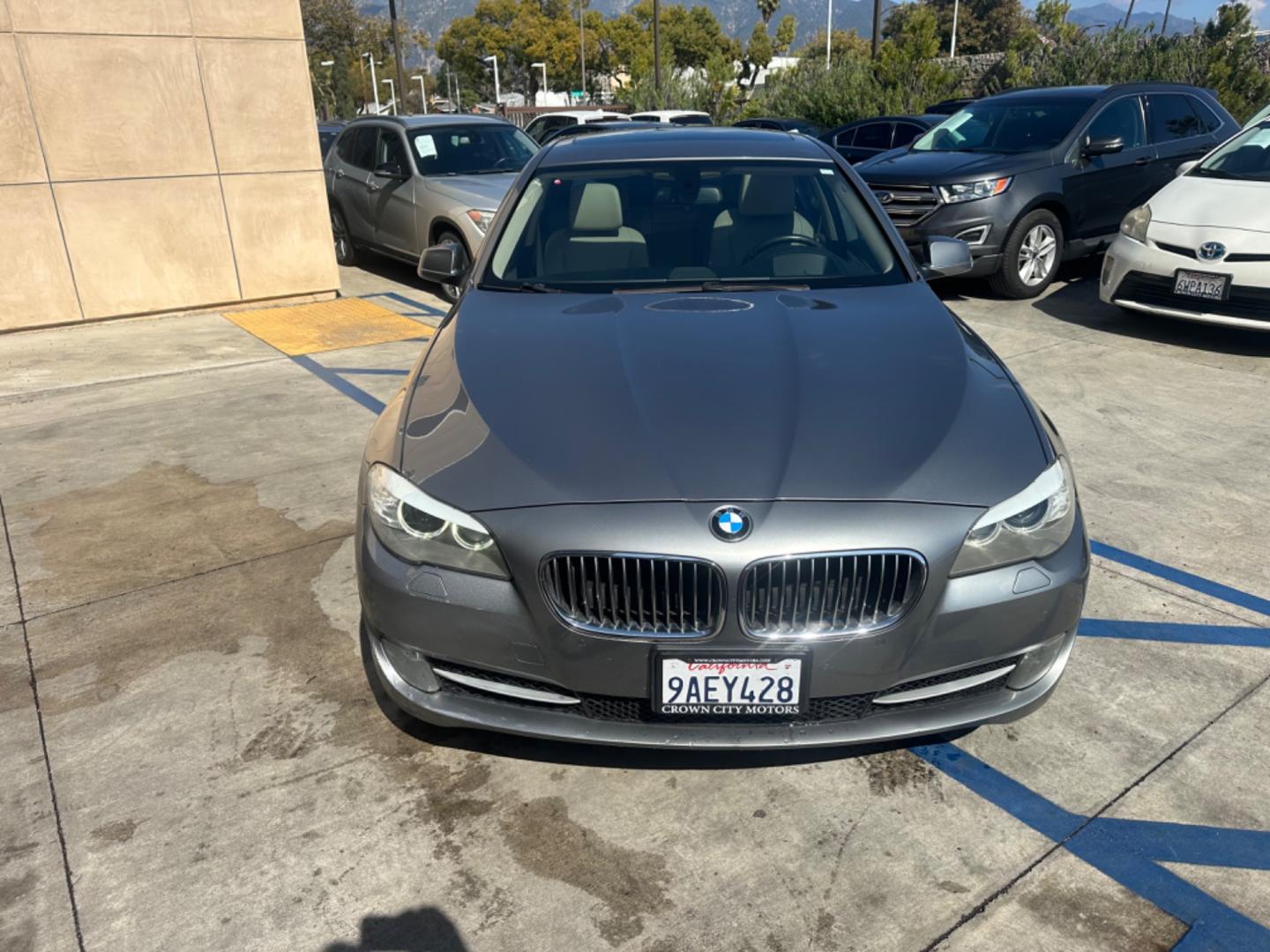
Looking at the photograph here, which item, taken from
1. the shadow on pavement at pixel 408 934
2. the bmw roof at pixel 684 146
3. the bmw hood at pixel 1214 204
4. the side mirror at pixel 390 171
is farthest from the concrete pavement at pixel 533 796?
the side mirror at pixel 390 171

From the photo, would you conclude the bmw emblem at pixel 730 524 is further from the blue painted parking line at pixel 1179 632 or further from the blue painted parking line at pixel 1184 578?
the blue painted parking line at pixel 1184 578

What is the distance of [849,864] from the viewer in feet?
8.00

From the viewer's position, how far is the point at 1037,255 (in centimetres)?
882

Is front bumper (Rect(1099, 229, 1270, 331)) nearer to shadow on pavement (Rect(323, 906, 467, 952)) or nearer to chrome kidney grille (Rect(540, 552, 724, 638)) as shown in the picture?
chrome kidney grille (Rect(540, 552, 724, 638))

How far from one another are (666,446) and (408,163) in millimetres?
8278

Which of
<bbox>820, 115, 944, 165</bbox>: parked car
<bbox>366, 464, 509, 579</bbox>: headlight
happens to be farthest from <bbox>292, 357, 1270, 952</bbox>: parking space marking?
<bbox>820, 115, 944, 165</bbox>: parked car

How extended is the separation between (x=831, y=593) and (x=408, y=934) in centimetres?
129

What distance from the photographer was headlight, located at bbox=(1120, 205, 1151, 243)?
7.22 m

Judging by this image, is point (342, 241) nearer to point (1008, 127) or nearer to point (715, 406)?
point (1008, 127)

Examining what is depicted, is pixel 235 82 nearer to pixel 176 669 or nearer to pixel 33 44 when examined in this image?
pixel 33 44

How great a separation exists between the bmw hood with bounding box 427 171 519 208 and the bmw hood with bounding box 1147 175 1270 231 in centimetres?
542

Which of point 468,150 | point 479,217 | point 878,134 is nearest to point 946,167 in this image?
point 479,217

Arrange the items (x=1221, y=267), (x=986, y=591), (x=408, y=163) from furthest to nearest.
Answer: (x=408, y=163) < (x=1221, y=267) < (x=986, y=591)

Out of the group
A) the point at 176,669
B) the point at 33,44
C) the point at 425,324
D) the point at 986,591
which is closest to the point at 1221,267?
the point at 986,591
